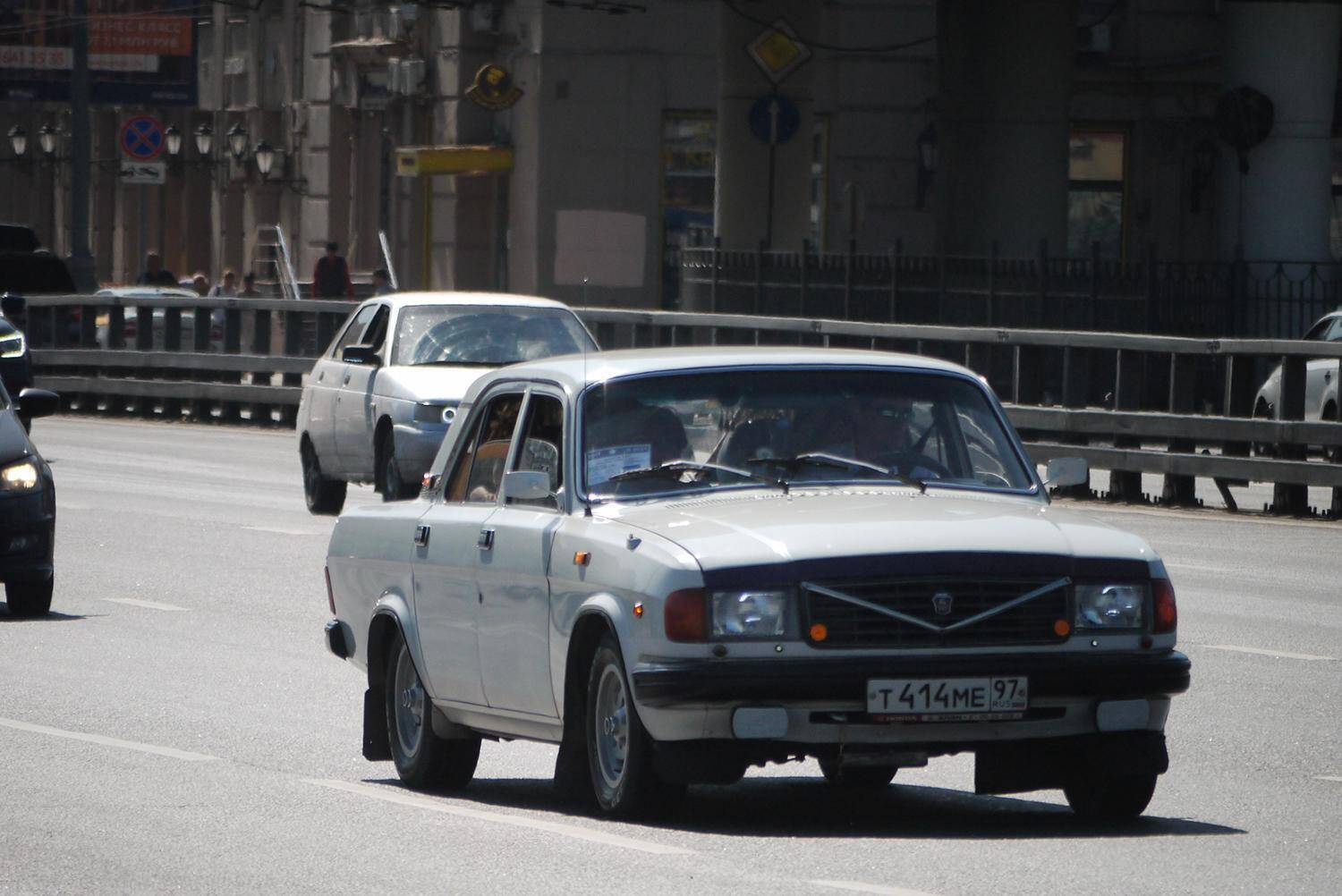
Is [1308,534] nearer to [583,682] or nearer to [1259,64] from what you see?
[583,682]

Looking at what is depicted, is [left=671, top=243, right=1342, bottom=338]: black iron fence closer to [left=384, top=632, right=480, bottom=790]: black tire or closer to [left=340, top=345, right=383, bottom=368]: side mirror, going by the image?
[left=340, top=345, right=383, bottom=368]: side mirror

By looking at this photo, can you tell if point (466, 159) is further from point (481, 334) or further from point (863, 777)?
point (863, 777)

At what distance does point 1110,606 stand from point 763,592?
3.39 feet

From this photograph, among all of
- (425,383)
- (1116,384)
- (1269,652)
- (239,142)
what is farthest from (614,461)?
(239,142)

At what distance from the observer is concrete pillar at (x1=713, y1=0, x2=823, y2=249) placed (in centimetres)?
3956

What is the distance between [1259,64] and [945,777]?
89.0 ft

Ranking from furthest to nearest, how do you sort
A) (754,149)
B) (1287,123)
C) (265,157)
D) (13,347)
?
(265,157), (754,149), (1287,123), (13,347)

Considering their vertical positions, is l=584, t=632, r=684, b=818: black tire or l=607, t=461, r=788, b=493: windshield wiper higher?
l=607, t=461, r=788, b=493: windshield wiper

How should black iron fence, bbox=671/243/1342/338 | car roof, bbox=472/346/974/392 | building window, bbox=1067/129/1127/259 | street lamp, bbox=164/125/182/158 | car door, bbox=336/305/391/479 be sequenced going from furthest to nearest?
street lamp, bbox=164/125/182/158, building window, bbox=1067/129/1127/259, black iron fence, bbox=671/243/1342/338, car door, bbox=336/305/391/479, car roof, bbox=472/346/974/392

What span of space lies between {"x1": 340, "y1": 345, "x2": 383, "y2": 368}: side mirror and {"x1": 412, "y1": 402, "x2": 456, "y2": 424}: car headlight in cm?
90

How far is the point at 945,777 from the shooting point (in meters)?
9.89

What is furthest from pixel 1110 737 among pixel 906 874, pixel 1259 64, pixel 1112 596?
pixel 1259 64

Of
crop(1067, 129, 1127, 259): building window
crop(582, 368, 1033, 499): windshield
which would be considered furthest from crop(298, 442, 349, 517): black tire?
crop(1067, 129, 1127, 259): building window

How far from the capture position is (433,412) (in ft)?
66.8
